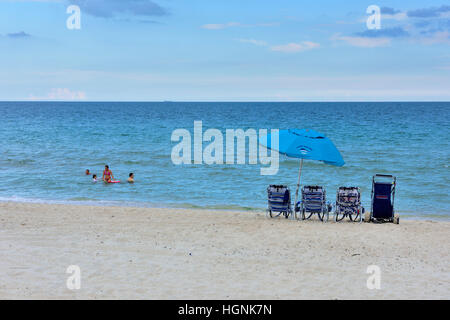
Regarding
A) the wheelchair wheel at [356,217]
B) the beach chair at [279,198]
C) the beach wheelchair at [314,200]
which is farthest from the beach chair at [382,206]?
the beach chair at [279,198]

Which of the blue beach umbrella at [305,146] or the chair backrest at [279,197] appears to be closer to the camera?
the blue beach umbrella at [305,146]

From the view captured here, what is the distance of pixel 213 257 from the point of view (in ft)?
27.5

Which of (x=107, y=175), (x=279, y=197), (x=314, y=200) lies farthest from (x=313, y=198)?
(x=107, y=175)

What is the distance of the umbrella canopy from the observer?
10.7 m

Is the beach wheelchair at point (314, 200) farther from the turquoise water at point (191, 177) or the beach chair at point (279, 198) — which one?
the turquoise water at point (191, 177)

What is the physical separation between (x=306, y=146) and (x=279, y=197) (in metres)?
1.79

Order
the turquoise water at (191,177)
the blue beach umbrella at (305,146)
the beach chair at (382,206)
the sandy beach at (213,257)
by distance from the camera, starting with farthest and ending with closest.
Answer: the turquoise water at (191,177)
the beach chair at (382,206)
the blue beach umbrella at (305,146)
the sandy beach at (213,257)

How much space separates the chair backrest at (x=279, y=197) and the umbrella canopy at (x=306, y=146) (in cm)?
142

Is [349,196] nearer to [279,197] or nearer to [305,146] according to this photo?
[279,197]

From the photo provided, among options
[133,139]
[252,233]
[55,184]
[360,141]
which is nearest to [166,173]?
[55,184]

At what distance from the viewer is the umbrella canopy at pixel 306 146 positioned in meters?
10.7
